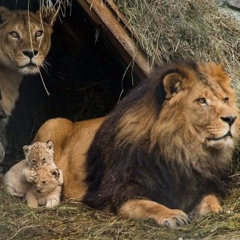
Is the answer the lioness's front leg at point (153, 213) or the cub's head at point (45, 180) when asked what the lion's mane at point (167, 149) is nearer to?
the lioness's front leg at point (153, 213)

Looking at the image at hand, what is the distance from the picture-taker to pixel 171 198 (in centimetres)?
765

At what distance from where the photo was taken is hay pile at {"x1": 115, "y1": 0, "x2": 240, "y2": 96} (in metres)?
8.60

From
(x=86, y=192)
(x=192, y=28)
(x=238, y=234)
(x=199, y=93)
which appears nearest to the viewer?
(x=238, y=234)

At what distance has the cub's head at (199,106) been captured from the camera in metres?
7.35

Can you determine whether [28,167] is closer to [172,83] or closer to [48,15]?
[172,83]

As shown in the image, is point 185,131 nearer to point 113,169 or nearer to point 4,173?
point 113,169

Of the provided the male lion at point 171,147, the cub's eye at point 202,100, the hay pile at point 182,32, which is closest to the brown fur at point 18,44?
the hay pile at point 182,32

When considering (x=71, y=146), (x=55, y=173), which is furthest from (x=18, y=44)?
(x=55, y=173)

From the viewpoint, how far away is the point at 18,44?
9016 millimetres

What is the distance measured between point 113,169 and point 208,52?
6.21 feet

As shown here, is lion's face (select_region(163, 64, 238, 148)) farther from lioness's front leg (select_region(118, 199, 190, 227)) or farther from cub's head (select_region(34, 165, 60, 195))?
cub's head (select_region(34, 165, 60, 195))

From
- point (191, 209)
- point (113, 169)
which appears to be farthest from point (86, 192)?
point (191, 209)

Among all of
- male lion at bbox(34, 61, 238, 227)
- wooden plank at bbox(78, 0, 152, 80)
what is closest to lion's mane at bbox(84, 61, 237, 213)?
male lion at bbox(34, 61, 238, 227)

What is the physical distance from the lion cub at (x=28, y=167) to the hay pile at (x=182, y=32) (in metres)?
1.32
